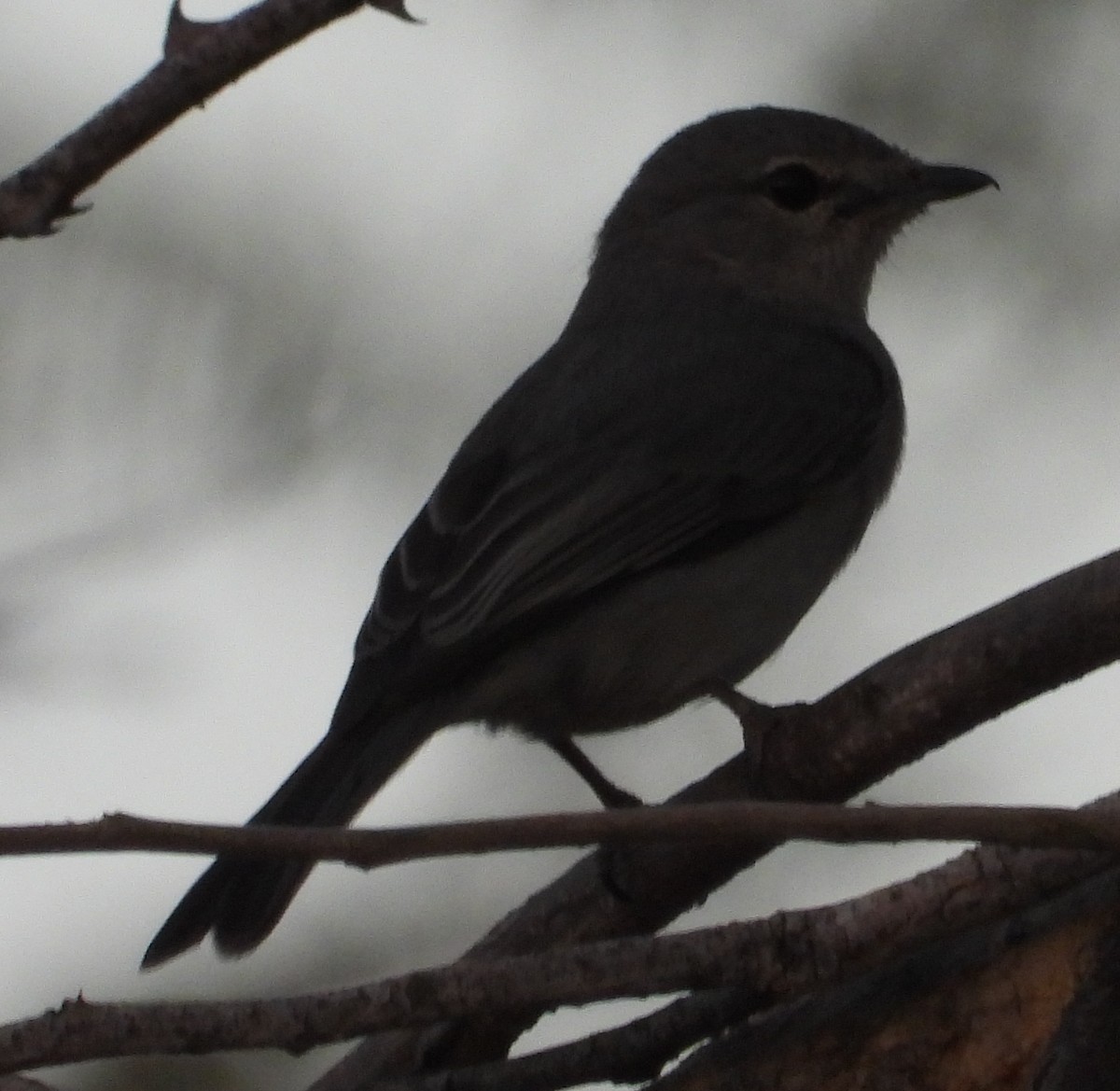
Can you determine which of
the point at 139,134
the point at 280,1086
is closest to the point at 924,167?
the point at 280,1086

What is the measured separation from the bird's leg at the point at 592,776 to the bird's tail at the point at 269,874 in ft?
3.95

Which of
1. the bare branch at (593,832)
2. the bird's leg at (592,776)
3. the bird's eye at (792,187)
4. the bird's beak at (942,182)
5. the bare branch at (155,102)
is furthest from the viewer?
the bird's eye at (792,187)

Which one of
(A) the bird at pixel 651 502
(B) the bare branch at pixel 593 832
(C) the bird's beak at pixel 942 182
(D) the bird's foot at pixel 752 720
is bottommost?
(B) the bare branch at pixel 593 832

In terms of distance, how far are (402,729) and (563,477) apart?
1.07m

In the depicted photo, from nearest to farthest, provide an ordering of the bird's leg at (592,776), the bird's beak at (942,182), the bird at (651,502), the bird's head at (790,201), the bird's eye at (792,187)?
the bird at (651,502) → the bird's leg at (592,776) → the bird's beak at (942,182) → the bird's head at (790,201) → the bird's eye at (792,187)

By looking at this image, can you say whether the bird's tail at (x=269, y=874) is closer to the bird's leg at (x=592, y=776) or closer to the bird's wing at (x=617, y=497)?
the bird's wing at (x=617, y=497)

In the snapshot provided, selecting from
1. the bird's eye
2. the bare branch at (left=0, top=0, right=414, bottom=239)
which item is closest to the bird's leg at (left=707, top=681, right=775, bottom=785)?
the bare branch at (left=0, top=0, right=414, bottom=239)

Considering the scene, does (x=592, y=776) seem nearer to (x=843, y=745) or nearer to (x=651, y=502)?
(x=651, y=502)

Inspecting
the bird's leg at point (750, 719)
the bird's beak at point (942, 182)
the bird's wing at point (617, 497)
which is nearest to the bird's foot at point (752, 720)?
the bird's leg at point (750, 719)

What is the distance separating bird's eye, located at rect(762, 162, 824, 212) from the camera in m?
7.44

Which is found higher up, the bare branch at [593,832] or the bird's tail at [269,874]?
the bird's tail at [269,874]

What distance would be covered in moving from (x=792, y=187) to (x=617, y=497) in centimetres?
228

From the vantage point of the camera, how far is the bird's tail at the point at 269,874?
4773mm

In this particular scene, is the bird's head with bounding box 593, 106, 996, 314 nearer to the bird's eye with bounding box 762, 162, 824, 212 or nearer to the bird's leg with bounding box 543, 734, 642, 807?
the bird's eye with bounding box 762, 162, 824, 212
